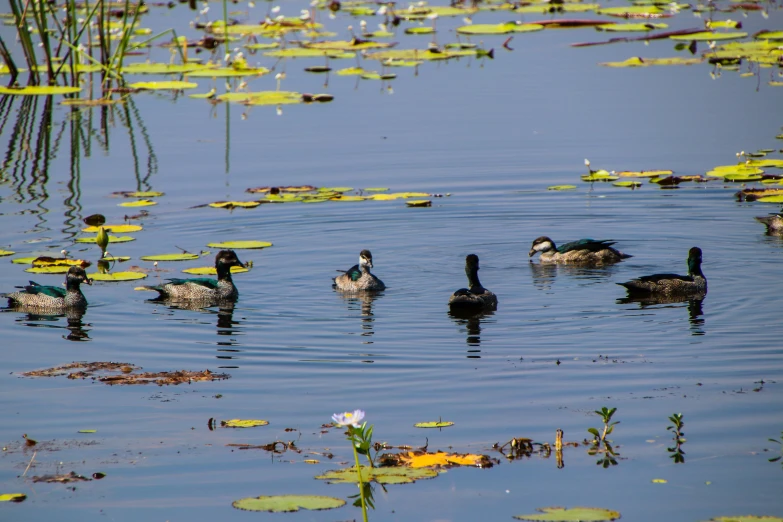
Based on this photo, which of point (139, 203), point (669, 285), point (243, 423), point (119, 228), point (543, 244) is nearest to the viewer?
point (243, 423)

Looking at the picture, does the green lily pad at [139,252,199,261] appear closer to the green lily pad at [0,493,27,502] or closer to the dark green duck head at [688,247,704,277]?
the dark green duck head at [688,247,704,277]

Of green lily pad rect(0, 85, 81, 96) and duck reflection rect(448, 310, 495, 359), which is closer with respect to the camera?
duck reflection rect(448, 310, 495, 359)

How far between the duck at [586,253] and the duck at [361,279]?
2.45m

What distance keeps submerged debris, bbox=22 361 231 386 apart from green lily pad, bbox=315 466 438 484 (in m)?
2.90

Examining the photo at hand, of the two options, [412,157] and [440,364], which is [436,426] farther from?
[412,157]

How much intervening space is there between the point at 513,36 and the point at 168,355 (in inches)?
1044

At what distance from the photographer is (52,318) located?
43.7 feet

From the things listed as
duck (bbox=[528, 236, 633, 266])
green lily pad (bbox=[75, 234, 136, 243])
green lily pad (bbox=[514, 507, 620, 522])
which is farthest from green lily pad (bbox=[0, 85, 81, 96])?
green lily pad (bbox=[514, 507, 620, 522])

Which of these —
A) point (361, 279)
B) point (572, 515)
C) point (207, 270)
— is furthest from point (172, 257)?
point (572, 515)

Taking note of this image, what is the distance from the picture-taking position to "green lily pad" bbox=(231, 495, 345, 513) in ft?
23.0

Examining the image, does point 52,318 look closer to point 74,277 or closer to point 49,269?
point 74,277

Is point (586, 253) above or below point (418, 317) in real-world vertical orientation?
above

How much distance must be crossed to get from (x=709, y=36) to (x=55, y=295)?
22600 millimetres

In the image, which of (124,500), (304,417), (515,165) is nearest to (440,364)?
(304,417)
